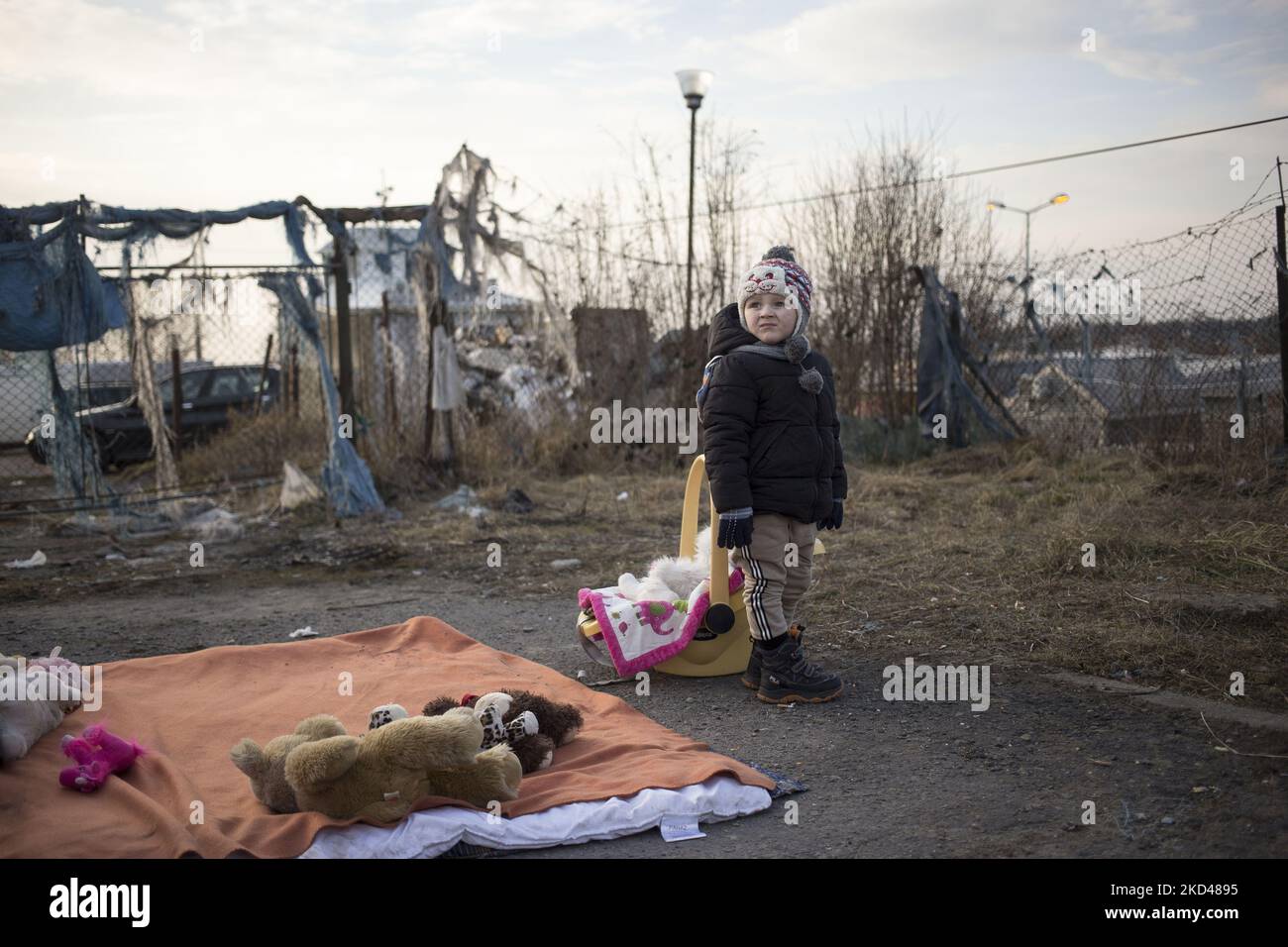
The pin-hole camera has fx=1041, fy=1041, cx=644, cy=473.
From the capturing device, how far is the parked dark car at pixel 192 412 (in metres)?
14.9

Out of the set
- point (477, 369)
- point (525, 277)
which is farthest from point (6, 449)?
point (525, 277)

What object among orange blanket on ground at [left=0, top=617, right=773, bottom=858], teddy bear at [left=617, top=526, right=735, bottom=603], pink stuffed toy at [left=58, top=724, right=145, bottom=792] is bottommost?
orange blanket on ground at [left=0, top=617, right=773, bottom=858]

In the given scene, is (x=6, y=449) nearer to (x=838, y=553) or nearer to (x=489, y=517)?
(x=489, y=517)

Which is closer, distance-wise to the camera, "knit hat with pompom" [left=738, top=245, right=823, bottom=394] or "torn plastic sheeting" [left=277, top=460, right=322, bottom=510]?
"knit hat with pompom" [left=738, top=245, right=823, bottom=394]

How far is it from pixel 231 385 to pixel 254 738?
43.1ft

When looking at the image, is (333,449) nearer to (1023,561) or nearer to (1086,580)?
(1023,561)

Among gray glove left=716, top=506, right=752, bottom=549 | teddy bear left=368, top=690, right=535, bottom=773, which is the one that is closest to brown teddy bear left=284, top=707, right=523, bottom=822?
teddy bear left=368, top=690, right=535, bottom=773

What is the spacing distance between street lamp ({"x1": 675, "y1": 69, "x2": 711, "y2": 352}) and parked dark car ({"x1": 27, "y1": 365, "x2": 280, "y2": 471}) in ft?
19.3

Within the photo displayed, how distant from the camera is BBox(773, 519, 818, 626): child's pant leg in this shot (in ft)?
14.7

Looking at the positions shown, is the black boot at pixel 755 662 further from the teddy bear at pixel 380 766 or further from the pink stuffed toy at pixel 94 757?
the pink stuffed toy at pixel 94 757

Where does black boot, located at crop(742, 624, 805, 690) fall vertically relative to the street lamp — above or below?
below

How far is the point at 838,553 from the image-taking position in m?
7.27

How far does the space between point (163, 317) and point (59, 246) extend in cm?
111

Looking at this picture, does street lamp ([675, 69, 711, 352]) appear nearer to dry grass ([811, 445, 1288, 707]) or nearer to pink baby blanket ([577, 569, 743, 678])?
dry grass ([811, 445, 1288, 707])
